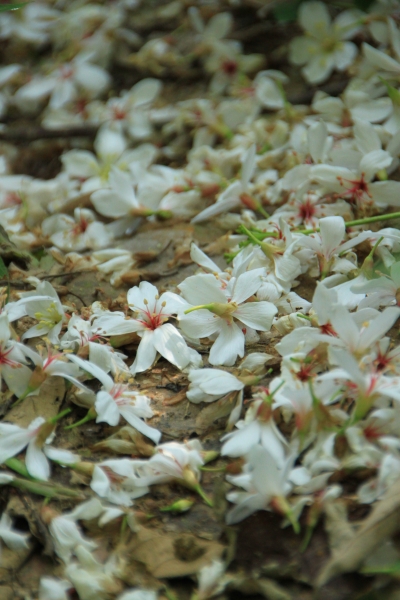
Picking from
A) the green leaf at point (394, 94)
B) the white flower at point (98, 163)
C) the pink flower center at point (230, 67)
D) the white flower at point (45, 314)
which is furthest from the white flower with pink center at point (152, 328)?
the pink flower center at point (230, 67)

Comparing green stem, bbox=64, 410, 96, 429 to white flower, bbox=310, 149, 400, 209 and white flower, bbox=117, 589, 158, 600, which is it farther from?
white flower, bbox=310, 149, 400, 209

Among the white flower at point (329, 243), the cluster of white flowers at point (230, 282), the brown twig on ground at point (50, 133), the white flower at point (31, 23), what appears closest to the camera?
the cluster of white flowers at point (230, 282)

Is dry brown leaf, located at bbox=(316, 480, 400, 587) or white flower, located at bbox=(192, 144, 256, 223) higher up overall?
white flower, located at bbox=(192, 144, 256, 223)

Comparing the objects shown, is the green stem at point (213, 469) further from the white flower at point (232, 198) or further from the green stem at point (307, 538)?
the white flower at point (232, 198)

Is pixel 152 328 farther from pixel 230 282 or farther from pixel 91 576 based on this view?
pixel 91 576

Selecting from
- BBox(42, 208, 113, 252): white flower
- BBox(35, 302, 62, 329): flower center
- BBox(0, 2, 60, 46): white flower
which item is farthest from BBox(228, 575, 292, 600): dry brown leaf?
BBox(0, 2, 60, 46): white flower

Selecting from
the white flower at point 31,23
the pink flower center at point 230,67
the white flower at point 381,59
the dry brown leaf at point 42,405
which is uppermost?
the white flower at point 31,23
